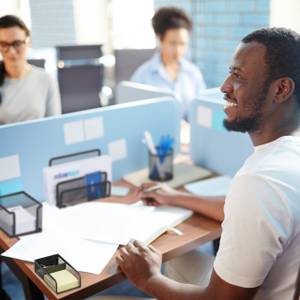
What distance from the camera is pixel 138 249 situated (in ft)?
4.08

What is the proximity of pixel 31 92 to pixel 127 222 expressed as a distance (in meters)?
1.27

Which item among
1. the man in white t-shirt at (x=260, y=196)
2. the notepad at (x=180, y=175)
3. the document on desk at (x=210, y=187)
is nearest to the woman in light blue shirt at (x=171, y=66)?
the notepad at (x=180, y=175)

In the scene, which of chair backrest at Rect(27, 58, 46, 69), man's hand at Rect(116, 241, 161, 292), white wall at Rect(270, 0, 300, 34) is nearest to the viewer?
man's hand at Rect(116, 241, 161, 292)

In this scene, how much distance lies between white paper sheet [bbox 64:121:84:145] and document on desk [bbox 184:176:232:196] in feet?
1.52

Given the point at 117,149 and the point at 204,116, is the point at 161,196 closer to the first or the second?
the point at 117,149

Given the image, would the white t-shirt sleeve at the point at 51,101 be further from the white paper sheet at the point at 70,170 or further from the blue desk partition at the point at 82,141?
the white paper sheet at the point at 70,170

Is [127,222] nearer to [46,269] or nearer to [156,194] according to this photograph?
[156,194]

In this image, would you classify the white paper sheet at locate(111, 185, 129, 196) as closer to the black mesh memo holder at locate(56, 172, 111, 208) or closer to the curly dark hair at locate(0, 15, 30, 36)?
the black mesh memo holder at locate(56, 172, 111, 208)

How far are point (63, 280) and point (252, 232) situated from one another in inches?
19.9

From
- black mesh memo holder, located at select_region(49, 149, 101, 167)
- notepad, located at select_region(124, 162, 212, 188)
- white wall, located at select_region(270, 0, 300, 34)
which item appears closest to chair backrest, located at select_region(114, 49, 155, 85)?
white wall, located at select_region(270, 0, 300, 34)

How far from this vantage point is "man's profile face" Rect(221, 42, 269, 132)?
1091 millimetres

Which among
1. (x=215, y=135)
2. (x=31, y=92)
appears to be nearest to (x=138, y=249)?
(x=215, y=135)

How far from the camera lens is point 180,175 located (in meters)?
1.88

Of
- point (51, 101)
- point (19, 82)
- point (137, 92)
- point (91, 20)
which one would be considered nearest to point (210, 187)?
point (137, 92)
